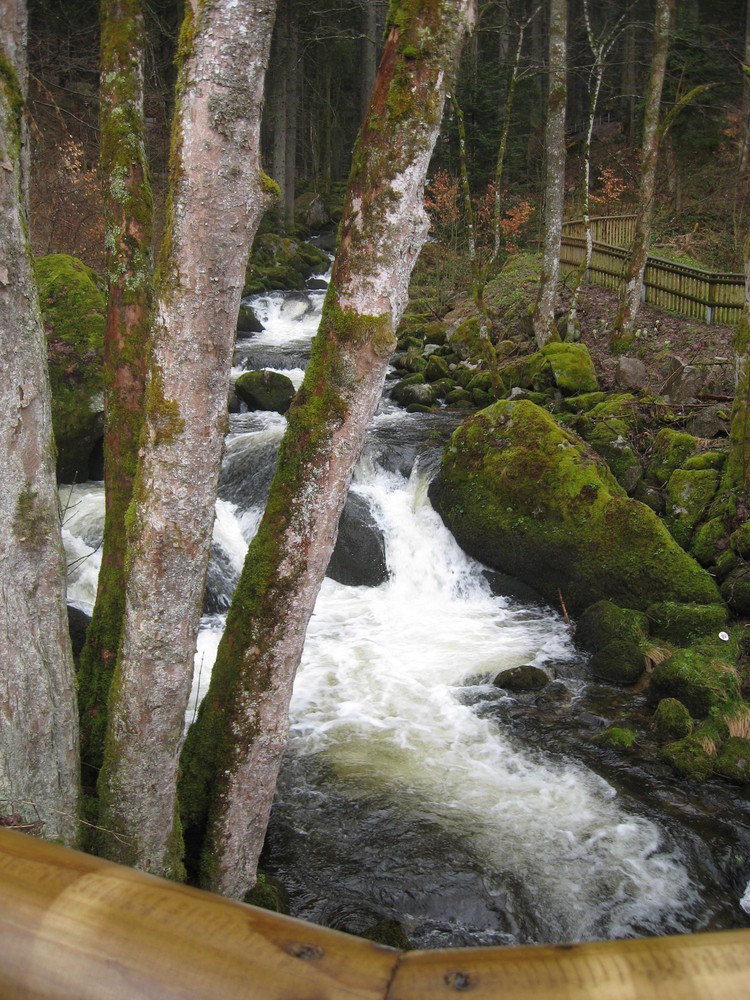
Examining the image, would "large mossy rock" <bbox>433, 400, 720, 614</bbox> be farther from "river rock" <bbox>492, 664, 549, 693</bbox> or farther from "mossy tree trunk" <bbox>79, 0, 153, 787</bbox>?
"mossy tree trunk" <bbox>79, 0, 153, 787</bbox>

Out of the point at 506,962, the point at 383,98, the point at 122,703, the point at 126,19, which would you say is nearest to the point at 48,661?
the point at 122,703

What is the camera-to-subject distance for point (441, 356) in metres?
15.7

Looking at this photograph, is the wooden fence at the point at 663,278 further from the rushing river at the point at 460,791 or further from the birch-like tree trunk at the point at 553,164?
the rushing river at the point at 460,791

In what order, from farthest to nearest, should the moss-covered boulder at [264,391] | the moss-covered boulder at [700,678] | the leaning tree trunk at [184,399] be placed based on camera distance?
the moss-covered boulder at [264,391] → the moss-covered boulder at [700,678] → the leaning tree trunk at [184,399]

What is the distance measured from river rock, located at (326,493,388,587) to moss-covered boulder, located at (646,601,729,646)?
3.35 m

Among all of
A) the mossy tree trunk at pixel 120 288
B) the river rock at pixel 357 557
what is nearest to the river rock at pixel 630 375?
the river rock at pixel 357 557

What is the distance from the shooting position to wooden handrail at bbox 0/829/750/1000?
3.00ft

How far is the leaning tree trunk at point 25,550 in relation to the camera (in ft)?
7.79

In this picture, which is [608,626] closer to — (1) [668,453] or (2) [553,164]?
(1) [668,453]

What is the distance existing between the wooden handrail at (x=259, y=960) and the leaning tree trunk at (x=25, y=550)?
1.60 meters

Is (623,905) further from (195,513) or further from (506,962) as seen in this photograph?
(506,962)

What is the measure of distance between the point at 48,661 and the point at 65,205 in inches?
488

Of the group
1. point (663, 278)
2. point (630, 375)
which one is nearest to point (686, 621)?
point (630, 375)

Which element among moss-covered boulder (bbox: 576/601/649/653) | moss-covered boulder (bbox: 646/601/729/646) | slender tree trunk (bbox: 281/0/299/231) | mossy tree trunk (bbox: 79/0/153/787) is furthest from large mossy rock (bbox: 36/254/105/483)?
slender tree trunk (bbox: 281/0/299/231)
